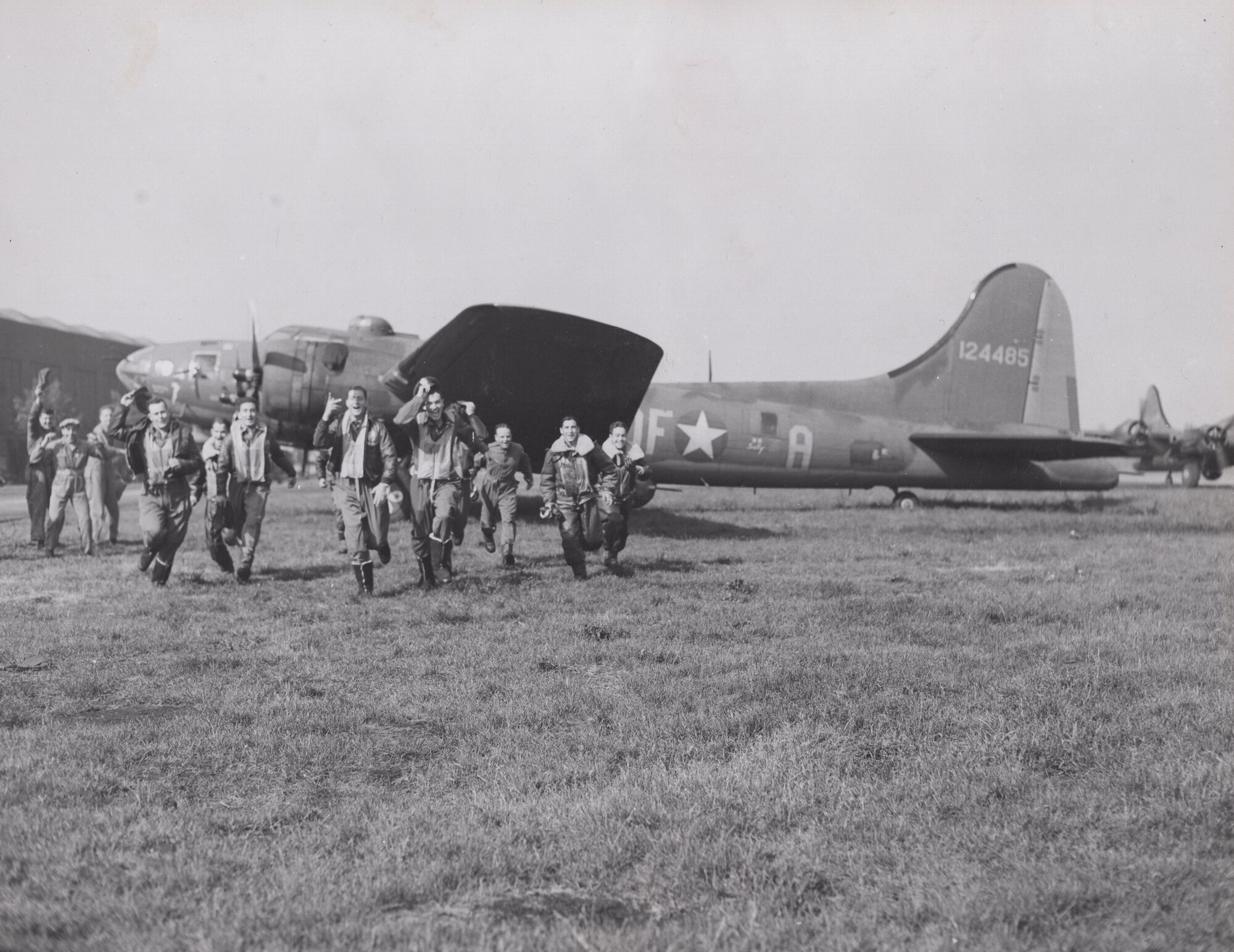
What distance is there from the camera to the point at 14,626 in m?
6.93

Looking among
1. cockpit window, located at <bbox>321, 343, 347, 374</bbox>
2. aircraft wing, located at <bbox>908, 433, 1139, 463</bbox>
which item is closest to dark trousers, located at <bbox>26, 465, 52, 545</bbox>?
cockpit window, located at <bbox>321, 343, 347, 374</bbox>

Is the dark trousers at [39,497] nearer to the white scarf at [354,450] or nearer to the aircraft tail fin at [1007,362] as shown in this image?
the white scarf at [354,450]

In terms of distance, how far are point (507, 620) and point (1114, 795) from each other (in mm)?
4793

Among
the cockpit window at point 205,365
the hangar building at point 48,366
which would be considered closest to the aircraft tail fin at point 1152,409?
the cockpit window at point 205,365

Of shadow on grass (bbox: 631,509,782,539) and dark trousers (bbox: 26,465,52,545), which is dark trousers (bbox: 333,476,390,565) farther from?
shadow on grass (bbox: 631,509,782,539)

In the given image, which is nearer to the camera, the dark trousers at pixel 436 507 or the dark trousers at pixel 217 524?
the dark trousers at pixel 436 507

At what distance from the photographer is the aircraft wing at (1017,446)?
17.7m

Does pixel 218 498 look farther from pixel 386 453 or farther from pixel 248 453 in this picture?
pixel 386 453

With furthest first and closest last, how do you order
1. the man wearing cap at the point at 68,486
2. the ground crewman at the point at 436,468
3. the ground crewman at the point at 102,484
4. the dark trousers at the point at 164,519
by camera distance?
the ground crewman at the point at 102,484 < the man wearing cap at the point at 68,486 < the ground crewman at the point at 436,468 < the dark trousers at the point at 164,519

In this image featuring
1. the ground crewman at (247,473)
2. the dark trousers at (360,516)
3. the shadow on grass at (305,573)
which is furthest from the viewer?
the shadow on grass at (305,573)

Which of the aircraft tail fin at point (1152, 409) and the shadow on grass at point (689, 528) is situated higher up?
the aircraft tail fin at point (1152, 409)

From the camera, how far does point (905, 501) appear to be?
19.0 meters

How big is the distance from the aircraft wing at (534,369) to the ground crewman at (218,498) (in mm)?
3922

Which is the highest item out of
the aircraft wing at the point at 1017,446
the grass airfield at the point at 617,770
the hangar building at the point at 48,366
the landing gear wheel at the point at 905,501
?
the hangar building at the point at 48,366
